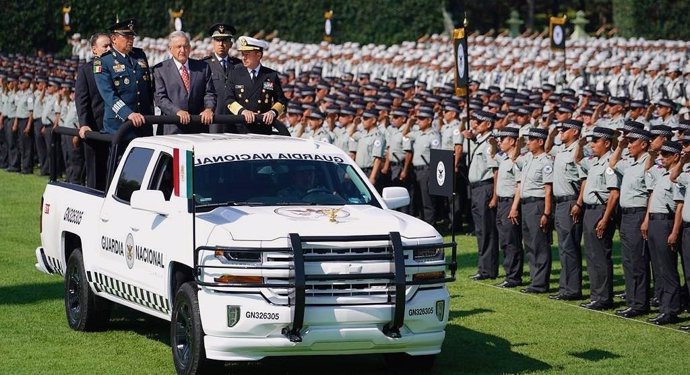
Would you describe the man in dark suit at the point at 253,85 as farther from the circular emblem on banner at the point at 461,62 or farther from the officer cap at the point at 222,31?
the circular emblem on banner at the point at 461,62

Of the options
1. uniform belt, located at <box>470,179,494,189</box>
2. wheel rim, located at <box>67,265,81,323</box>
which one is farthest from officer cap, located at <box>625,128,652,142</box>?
wheel rim, located at <box>67,265,81,323</box>

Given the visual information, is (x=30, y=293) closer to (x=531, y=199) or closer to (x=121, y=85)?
(x=121, y=85)

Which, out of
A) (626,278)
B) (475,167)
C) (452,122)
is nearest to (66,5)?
(452,122)

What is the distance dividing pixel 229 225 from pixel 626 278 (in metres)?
6.49

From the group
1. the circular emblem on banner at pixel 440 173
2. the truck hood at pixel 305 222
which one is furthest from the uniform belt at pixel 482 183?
the truck hood at pixel 305 222

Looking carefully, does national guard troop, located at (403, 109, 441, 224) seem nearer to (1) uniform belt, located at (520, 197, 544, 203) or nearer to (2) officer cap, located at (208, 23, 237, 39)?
(1) uniform belt, located at (520, 197, 544, 203)

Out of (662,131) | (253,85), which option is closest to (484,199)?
(662,131)

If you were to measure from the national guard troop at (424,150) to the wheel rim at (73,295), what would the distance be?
10.6 meters

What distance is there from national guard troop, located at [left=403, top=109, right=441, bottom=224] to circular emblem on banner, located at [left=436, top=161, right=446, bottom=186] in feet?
34.8

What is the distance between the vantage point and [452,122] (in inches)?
1009

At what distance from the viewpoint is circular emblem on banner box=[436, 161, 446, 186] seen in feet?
45.9

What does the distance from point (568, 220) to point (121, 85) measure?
5.46 metres

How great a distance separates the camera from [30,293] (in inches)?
684

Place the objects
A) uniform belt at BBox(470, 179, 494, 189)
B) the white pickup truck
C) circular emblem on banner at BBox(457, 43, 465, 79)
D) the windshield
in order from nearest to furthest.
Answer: the white pickup truck, the windshield, circular emblem on banner at BBox(457, 43, 465, 79), uniform belt at BBox(470, 179, 494, 189)
